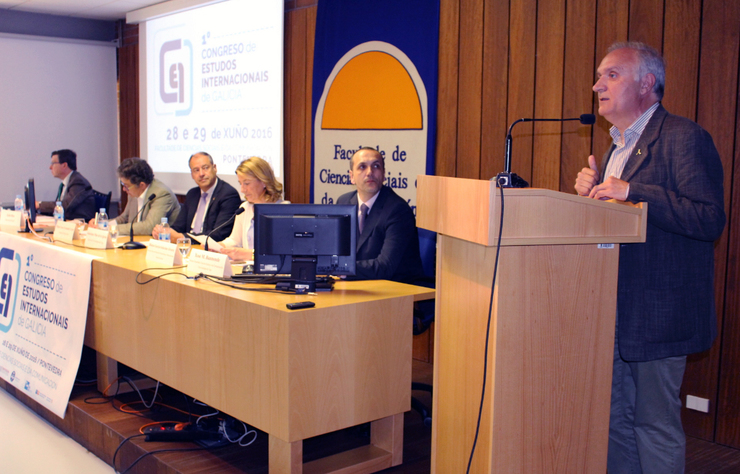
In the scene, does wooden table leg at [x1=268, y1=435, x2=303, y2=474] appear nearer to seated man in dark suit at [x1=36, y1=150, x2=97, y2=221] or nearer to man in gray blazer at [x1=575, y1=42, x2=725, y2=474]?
man in gray blazer at [x1=575, y1=42, x2=725, y2=474]

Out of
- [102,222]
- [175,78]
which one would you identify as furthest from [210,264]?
[175,78]

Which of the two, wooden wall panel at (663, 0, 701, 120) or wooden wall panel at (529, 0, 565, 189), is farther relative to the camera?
wooden wall panel at (529, 0, 565, 189)

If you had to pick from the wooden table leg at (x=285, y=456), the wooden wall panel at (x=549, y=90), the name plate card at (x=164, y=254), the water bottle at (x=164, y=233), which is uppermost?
the wooden wall panel at (x=549, y=90)

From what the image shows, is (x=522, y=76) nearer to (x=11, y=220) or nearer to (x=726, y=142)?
(x=726, y=142)

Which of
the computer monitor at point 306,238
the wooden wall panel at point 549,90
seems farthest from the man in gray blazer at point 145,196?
the wooden wall panel at point 549,90

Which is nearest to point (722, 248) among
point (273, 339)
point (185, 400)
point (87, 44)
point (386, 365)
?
point (386, 365)

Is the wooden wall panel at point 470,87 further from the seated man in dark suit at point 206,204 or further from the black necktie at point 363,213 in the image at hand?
the seated man in dark suit at point 206,204

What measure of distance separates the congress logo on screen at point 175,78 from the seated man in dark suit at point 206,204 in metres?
1.90

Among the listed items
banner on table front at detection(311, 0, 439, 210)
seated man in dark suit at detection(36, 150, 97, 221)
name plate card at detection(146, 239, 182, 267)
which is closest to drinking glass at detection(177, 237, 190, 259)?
name plate card at detection(146, 239, 182, 267)

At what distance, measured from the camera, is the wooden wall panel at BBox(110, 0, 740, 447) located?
285cm

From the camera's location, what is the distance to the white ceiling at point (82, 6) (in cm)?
671

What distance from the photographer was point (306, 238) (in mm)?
2611

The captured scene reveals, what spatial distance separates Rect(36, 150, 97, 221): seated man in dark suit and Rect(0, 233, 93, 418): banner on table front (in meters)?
2.10

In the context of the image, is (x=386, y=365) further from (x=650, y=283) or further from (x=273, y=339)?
(x=650, y=283)
